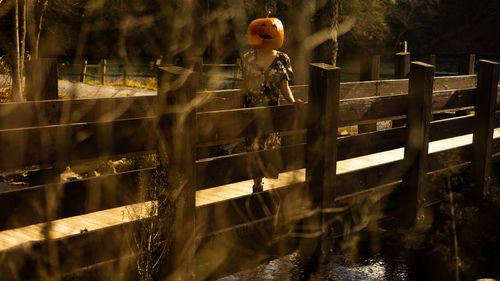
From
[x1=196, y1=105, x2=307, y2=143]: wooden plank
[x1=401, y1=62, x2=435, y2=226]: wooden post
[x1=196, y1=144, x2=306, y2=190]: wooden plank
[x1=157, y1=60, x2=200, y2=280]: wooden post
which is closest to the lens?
[x1=157, y1=60, x2=200, y2=280]: wooden post

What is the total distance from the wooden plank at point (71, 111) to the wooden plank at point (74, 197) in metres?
0.96

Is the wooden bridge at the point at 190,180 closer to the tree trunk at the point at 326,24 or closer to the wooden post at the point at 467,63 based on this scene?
the tree trunk at the point at 326,24

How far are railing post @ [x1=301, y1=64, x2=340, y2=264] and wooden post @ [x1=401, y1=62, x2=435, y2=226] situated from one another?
57.0 inches

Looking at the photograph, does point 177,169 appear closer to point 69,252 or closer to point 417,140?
point 69,252

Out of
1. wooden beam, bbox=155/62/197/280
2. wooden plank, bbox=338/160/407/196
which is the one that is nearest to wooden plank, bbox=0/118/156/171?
wooden beam, bbox=155/62/197/280

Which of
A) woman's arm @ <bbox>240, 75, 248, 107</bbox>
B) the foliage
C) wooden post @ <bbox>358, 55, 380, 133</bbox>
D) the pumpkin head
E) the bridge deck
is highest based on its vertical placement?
the foliage

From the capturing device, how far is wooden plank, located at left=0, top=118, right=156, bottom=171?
342 cm

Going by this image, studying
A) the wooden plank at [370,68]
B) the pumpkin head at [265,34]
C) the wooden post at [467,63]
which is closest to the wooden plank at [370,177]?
the pumpkin head at [265,34]

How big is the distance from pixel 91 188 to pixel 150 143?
53cm

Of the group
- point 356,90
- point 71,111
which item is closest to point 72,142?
point 71,111

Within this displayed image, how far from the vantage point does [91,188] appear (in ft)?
12.5

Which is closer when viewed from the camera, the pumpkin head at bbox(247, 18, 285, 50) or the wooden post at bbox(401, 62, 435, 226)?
the pumpkin head at bbox(247, 18, 285, 50)

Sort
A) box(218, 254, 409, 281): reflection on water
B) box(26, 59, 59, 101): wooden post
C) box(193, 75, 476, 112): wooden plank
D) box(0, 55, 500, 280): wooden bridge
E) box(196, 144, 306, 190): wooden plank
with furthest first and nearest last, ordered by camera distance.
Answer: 1. box(193, 75, 476, 112): wooden plank
2. box(218, 254, 409, 281): reflection on water
3. box(26, 59, 59, 101): wooden post
4. box(196, 144, 306, 190): wooden plank
5. box(0, 55, 500, 280): wooden bridge

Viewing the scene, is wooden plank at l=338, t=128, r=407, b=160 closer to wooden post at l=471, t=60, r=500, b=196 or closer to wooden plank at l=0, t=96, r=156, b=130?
wooden post at l=471, t=60, r=500, b=196
